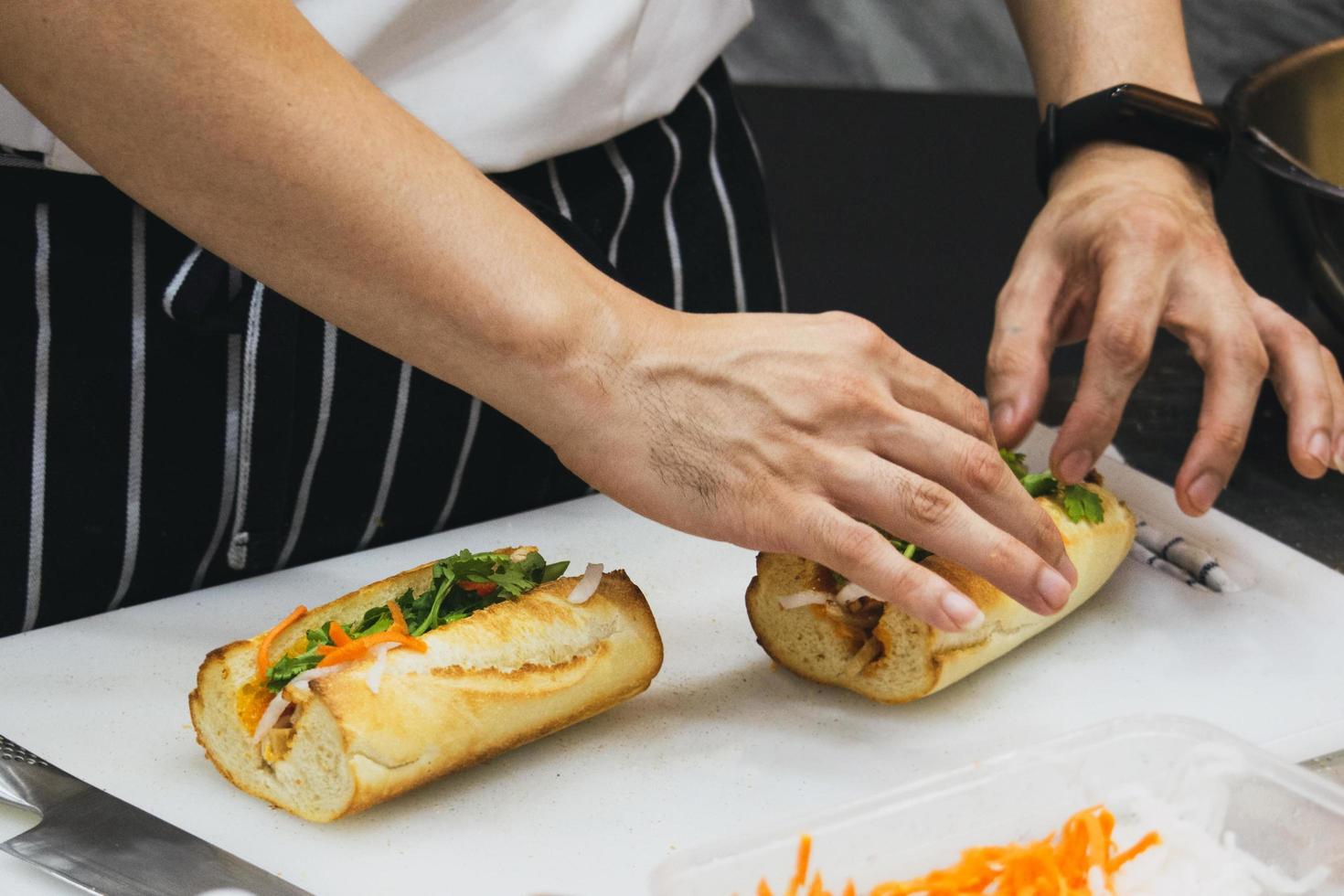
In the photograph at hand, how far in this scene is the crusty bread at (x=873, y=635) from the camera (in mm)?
1541

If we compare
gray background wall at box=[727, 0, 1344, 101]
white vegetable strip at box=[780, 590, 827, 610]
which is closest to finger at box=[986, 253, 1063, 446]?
white vegetable strip at box=[780, 590, 827, 610]

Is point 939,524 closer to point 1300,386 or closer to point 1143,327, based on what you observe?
point 1143,327

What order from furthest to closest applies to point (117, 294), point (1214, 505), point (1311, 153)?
point (1311, 153), point (1214, 505), point (117, 294)

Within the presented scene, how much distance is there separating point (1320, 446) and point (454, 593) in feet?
3.56

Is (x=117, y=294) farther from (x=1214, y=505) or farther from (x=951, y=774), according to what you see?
(x=1214, y=505)

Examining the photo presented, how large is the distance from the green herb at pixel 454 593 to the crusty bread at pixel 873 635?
0.25 metres

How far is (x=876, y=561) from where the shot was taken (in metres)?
1.36

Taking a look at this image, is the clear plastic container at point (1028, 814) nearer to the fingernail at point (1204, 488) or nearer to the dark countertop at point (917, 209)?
the fingernail at point (1204, 488)

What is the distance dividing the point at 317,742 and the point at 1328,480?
1.59 metres

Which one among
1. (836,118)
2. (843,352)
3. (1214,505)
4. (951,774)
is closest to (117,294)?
(843,352)

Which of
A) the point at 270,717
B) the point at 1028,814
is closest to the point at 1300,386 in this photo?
the point at 1028,814

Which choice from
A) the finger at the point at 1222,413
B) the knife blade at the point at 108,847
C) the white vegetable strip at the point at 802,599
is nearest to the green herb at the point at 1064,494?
the finger at the point at 1222,413

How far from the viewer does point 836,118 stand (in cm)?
402

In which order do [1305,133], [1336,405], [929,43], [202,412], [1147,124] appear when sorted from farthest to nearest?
1. [929,43]
2. [1305,133]
3. [1147,124]
4. [1336,405]
5. [202,412]
